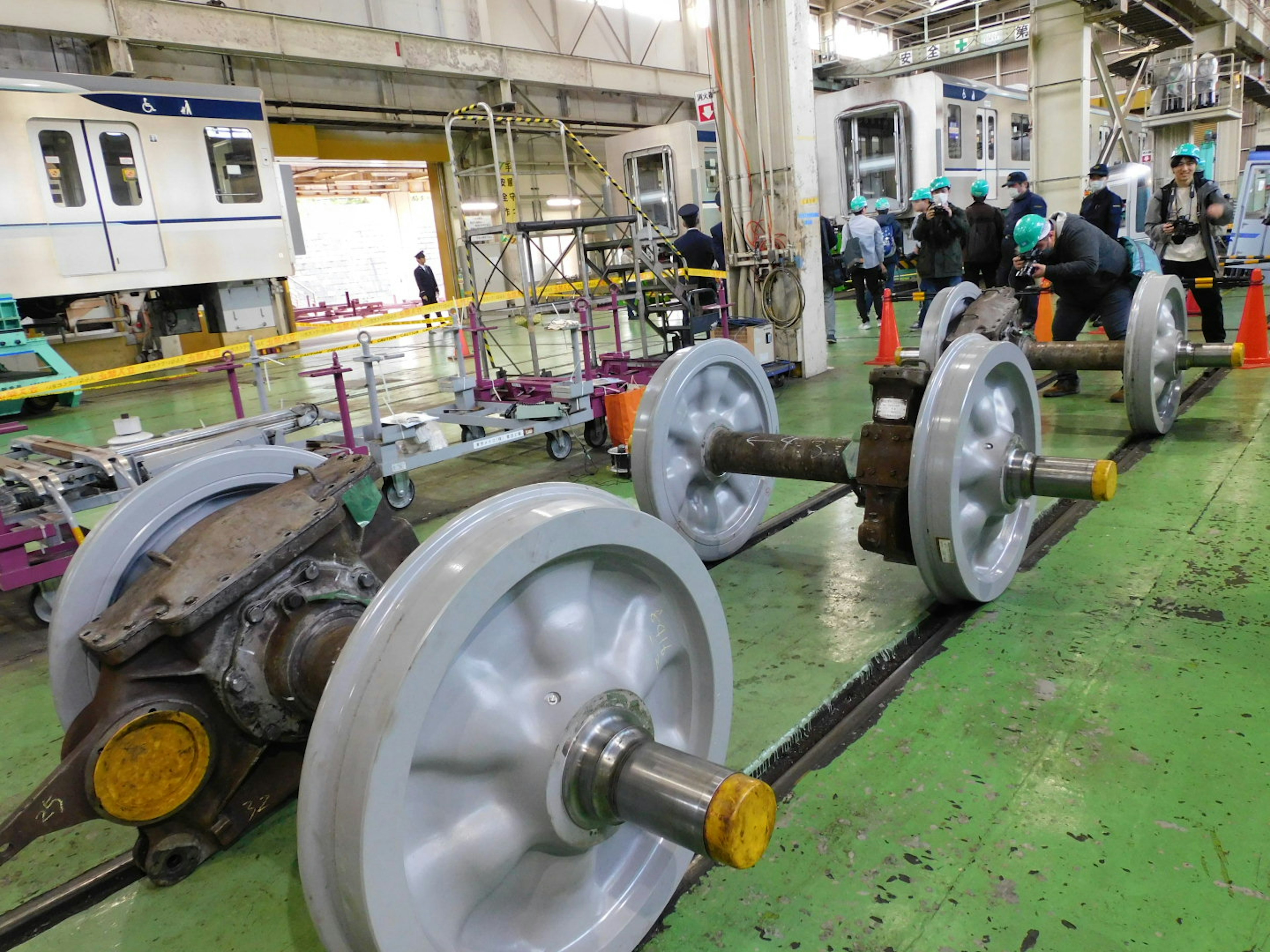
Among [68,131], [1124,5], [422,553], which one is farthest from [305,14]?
[422,553]

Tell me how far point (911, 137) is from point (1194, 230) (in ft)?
25.5

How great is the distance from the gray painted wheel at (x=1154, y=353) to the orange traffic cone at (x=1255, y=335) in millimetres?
2092

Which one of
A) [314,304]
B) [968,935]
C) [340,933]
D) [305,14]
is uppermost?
[305,14]

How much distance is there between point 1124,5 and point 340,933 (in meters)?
12.7

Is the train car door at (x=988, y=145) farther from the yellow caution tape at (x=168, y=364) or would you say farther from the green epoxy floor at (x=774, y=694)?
the yellow caution tape at (x=168, y=364)

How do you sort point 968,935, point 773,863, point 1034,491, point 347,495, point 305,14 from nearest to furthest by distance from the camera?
point 968,935 < point 773,863 < point 347,495 < point 1034,491 < point 305,14

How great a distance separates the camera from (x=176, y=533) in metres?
2.13

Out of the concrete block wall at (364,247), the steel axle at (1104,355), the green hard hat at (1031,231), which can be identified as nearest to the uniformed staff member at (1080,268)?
the green hard hat at (1031,231)

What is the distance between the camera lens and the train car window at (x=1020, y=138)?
51.6ft

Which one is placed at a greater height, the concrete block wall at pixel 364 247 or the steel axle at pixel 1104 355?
Answer: the concrete block wall at pixel 364 247

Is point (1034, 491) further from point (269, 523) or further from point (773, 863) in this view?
point (269, 523)

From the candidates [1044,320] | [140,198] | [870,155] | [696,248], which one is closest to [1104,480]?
[696,248]

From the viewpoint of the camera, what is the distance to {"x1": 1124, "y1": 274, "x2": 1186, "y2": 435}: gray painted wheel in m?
4.29

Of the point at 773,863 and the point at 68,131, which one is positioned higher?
the point at 68,131
